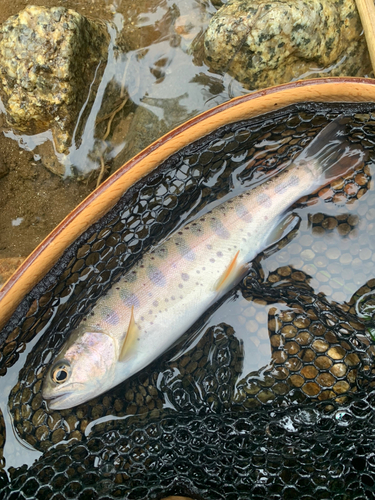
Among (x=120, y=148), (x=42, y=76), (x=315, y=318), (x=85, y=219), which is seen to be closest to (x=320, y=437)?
(x=315, y=318)

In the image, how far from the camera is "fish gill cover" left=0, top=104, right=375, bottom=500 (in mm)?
1890

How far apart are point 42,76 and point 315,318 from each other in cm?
232

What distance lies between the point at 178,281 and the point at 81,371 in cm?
74

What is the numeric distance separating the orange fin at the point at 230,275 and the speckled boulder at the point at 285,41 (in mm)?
1334

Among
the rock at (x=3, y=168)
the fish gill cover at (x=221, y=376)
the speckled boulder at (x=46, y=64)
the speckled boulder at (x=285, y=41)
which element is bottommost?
the fish gill cover at (x=221, y=376)

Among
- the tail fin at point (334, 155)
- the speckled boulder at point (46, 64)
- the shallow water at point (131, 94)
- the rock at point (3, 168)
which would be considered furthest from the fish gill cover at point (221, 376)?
the rock at point (3, 168)

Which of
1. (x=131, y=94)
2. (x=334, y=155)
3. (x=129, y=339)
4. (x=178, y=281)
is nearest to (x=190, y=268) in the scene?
(x=178, y=281)

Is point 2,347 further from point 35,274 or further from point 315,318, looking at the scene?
point 315,318

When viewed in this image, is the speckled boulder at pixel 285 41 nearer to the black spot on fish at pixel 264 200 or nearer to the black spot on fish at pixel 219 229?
the black spot on fish at pixel 264 200

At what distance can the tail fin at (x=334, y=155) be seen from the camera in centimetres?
223

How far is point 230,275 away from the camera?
226cm

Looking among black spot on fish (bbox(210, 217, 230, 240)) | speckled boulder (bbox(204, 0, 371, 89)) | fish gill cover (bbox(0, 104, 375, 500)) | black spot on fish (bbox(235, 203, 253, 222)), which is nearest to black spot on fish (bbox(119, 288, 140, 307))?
fish gill cover (bbox(0, 104, 375, 500))

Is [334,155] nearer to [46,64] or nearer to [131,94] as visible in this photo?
[131,94]

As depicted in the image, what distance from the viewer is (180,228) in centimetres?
240
